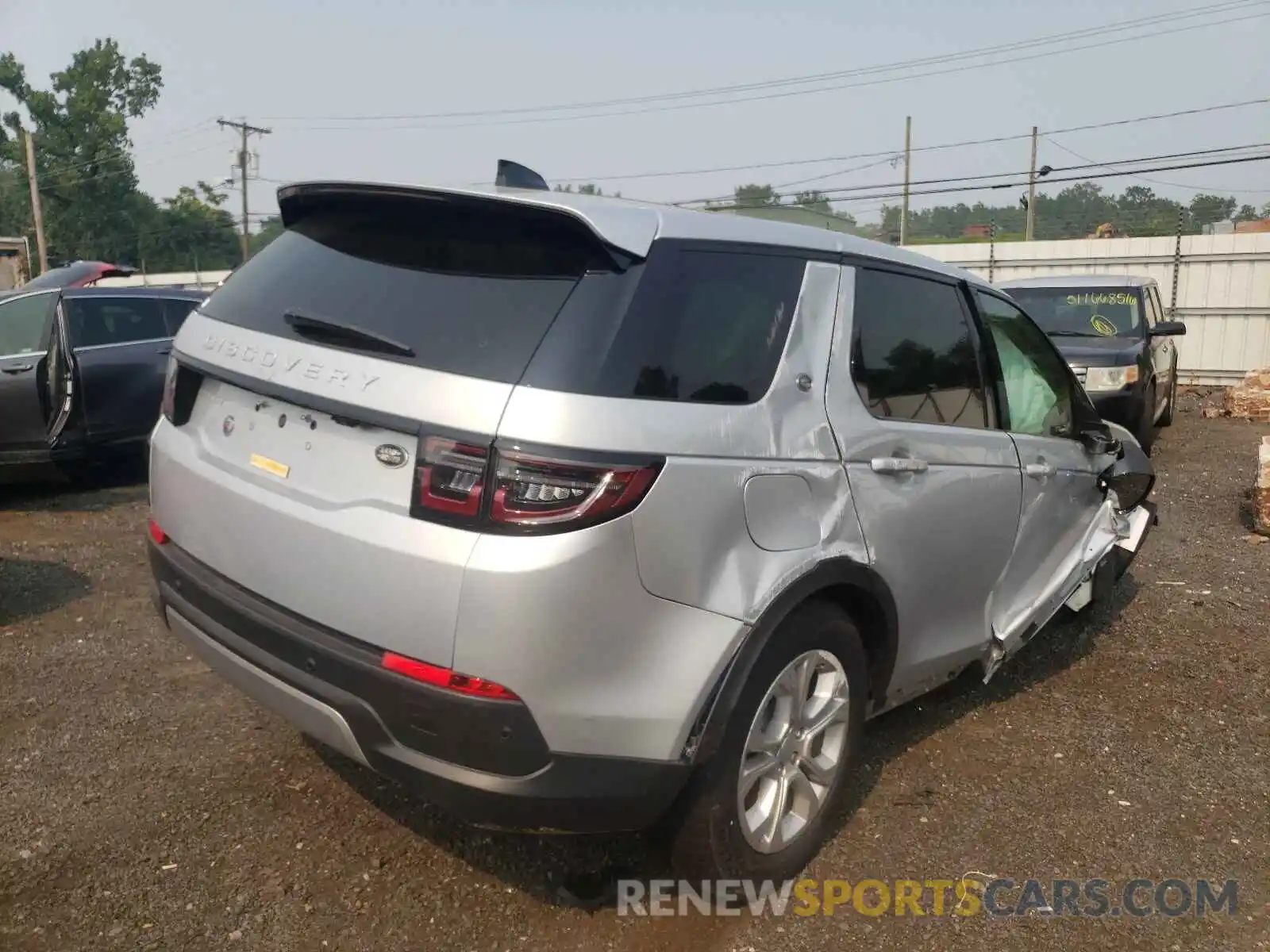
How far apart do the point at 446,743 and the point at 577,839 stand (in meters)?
1.00

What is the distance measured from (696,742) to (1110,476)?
2.94 metres

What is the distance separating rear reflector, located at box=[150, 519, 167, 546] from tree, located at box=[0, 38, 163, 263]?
187ft

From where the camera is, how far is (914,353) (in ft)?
10.5

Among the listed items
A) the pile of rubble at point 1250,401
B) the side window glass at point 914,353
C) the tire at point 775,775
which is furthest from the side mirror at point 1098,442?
the pile of rubble at point 1250,401

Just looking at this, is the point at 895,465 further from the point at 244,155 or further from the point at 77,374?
the point at 244,155

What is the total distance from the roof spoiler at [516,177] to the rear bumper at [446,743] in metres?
1.41

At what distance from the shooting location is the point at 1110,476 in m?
4.46

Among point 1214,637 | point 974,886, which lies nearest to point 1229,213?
point 1214,637

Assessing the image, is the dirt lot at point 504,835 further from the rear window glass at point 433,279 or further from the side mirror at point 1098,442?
the rear window glass at point 433,279

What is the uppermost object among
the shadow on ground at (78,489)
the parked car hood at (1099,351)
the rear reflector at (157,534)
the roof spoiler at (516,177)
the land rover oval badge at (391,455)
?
the roof spoiler at (516,177)

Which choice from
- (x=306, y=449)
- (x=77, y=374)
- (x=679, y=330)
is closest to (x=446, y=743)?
(x=306, y=449)

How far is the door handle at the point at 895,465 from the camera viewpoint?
2867mm

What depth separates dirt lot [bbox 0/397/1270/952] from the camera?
2643mm

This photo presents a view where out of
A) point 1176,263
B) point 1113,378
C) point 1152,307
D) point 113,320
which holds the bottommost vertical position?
point 1113,378
